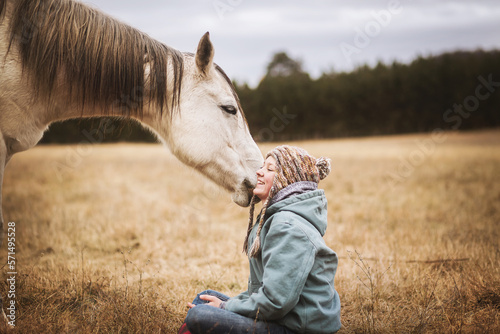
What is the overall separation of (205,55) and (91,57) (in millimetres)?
896

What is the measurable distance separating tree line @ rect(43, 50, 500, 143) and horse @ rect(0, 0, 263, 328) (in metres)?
24.5

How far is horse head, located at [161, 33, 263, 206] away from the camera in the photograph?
277cm

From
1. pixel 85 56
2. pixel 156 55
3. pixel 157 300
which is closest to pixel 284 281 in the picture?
pixel 157 300

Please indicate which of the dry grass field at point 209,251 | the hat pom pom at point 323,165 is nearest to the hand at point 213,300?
the dry grass field at point 209,251

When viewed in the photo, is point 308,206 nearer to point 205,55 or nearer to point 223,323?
point 223,323

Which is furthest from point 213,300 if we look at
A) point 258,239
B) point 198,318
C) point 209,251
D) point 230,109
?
point 209,251

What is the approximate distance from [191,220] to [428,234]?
4083mm

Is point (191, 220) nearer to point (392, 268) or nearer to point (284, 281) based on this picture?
point (392, 268)

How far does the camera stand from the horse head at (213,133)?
2.77 metres

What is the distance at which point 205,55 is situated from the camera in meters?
2.71

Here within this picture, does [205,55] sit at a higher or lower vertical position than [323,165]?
higher

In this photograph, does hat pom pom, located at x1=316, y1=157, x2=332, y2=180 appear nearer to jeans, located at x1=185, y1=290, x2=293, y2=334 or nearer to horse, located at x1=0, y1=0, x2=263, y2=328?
horse, located at x1=0, y1=0, x2=263, y2=328

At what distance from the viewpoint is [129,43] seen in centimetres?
276

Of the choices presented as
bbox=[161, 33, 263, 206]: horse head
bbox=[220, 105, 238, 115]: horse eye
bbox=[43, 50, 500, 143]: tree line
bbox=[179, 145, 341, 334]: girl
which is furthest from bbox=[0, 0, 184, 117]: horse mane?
bbox=[43, 50, 500, 143]: tree line
